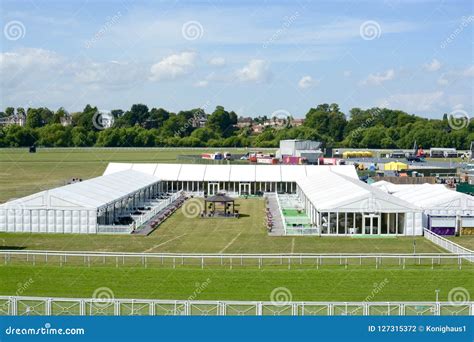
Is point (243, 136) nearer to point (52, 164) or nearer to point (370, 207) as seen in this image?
point (52, 164)

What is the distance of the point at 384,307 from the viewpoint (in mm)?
16656

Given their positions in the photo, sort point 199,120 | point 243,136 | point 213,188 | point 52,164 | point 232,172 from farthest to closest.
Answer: point 199,120 < point 243,136 < point 52,164 < point 232,172 < point 213,188

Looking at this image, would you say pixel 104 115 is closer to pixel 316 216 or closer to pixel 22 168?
pixel 22 168

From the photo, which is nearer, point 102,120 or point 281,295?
point 281,295

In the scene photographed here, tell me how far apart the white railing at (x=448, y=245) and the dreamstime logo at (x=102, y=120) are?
102m

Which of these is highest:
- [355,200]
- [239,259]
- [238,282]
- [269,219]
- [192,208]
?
[355,200]

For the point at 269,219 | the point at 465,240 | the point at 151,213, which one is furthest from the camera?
the point at 151,213

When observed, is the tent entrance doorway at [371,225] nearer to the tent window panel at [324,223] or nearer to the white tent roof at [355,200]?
the white tent roof at [355,200]

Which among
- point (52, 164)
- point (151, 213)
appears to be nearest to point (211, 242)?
point (151, 213)

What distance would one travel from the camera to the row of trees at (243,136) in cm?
12612

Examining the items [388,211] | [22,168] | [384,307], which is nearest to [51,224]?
[388,211]

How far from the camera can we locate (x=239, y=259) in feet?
89.3
